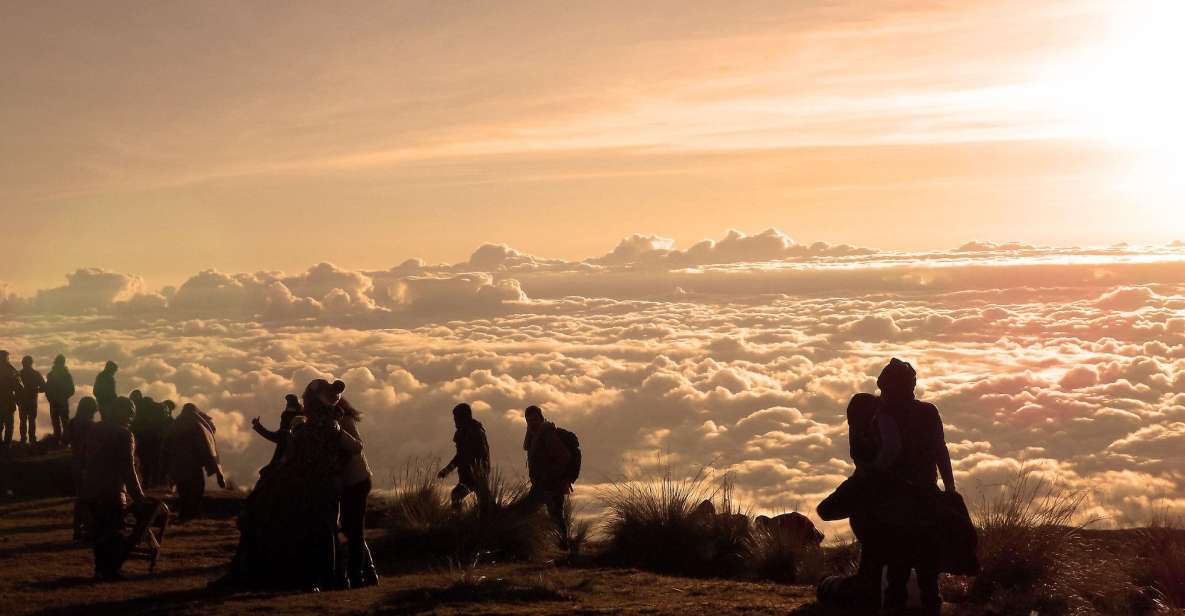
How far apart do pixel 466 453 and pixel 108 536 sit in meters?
5.08

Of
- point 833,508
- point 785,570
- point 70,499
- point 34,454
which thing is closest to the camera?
point 833,508

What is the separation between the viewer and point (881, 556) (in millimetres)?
9055

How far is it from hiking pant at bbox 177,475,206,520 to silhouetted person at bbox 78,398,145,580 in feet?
18.7

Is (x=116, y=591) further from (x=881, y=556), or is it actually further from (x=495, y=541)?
(x=881, y=556)

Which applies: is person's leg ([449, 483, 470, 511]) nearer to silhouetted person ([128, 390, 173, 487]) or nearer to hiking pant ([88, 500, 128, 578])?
hiking pant ([88, 500, 128, 578])

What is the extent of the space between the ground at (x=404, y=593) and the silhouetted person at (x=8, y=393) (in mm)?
11016

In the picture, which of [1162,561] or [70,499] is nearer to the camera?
[1162,561]

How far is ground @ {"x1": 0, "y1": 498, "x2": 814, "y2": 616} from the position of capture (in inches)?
400

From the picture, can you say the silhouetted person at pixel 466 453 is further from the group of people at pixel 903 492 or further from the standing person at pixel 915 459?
the standing person at pixel 915 459

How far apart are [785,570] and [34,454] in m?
17.7

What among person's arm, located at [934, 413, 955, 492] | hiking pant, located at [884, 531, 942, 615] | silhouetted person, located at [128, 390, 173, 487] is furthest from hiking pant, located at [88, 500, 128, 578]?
silhouetted person, located at [128, 390, 173, 487]

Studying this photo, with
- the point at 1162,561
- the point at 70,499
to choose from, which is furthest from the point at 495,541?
the point at 70,499

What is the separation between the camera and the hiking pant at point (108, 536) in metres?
11.5

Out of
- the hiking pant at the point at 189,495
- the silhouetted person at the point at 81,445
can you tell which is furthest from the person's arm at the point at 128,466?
the hiking pant at the point at 189,495
